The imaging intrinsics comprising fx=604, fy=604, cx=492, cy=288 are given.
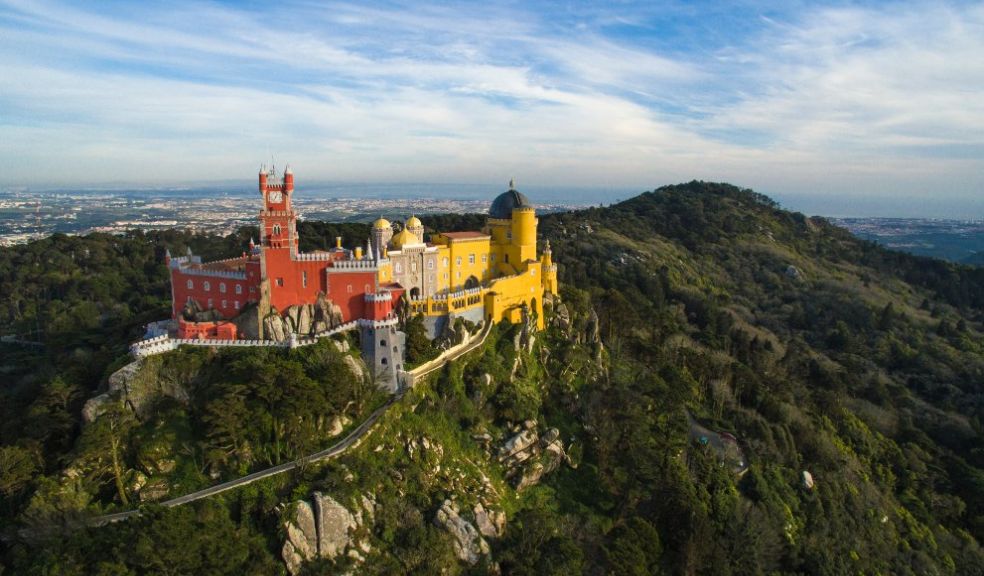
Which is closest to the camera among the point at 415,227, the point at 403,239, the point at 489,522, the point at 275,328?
the point at 489,522

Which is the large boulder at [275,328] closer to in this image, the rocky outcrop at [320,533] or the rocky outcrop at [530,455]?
the rocky outcrop at [320,533]

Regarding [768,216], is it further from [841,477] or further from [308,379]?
[308,379]

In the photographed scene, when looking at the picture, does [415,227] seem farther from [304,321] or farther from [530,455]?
[530,455]

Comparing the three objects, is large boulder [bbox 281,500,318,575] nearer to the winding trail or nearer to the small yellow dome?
the winding trail

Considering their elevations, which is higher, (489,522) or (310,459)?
(310,459)

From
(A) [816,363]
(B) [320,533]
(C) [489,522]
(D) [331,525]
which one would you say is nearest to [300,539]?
(B) [320,533]

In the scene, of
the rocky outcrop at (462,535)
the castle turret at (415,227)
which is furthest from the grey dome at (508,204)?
the rocky outcrop at (462,535)
